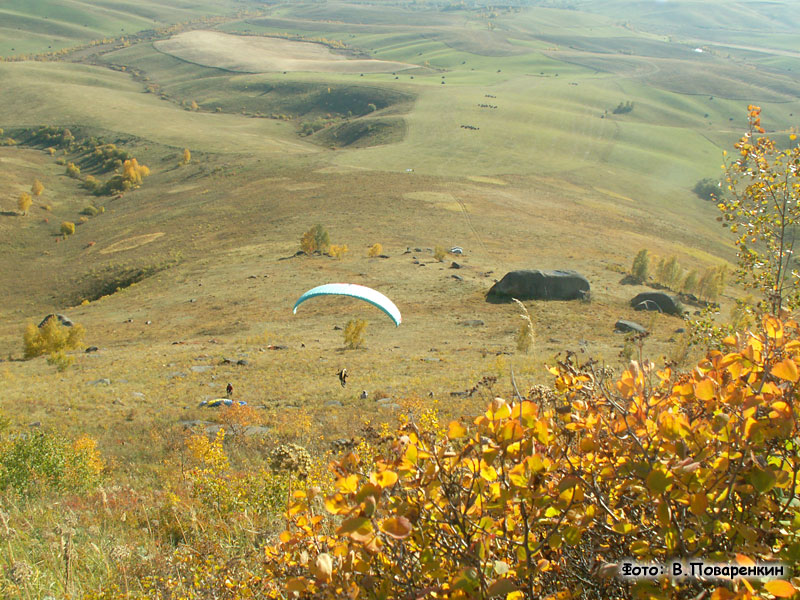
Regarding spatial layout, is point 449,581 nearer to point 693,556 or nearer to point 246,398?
point 693,556

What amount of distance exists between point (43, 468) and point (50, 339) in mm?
22507

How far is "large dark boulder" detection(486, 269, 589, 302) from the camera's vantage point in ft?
112

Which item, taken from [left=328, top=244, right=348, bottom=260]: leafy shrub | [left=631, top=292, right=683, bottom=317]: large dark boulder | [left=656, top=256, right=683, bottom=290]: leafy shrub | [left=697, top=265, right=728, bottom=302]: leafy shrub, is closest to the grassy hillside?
[left=631, top=292, right=683, bottom=317]: large dark boulder

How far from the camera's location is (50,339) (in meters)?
27.7

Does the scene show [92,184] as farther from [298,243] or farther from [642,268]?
[642,268]

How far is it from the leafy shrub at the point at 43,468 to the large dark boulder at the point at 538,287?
27.4 meters

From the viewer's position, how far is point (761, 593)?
6.13 ft

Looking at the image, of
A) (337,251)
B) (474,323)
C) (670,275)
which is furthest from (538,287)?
(337,251)

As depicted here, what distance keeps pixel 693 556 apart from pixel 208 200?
67.9 meters

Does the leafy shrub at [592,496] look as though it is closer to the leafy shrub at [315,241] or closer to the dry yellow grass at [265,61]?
the leafy shrub at [315,241]

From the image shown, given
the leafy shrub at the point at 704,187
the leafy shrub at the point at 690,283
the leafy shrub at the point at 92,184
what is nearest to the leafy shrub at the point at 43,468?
the leafy shrub at the point at 690,283

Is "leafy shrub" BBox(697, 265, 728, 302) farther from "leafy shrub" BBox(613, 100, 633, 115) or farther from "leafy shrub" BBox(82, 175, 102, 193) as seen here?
"leafy shrub" BBox(613, 100, 633, 115)

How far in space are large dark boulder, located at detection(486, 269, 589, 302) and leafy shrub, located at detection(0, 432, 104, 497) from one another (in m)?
27.4

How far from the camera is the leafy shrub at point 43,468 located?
27.4ft
